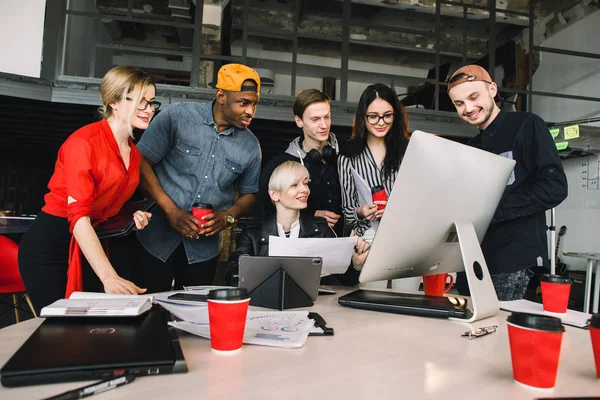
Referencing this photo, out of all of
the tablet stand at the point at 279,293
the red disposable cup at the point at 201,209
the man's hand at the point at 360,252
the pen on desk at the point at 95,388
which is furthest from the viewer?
the red disposable cup at the point at 201,209

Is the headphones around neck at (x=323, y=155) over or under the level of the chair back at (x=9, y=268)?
over

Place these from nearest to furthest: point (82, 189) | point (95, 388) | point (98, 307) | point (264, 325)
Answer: point (95, 388) → point (98, 307) → point (264, 325) → point (82, 189)

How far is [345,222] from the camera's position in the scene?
2.31m

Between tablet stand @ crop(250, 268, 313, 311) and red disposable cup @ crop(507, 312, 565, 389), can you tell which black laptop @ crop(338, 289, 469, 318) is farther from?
red disposable cup @ crop(507, 312, 565, 389)

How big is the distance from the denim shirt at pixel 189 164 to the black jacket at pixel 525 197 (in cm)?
119

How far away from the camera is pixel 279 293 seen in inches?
48.7

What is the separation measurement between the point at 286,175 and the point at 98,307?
1369mm

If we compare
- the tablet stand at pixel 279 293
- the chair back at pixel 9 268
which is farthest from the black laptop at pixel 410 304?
the chair back at pixel 9 268

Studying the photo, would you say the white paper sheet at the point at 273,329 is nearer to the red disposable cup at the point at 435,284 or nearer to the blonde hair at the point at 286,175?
the red disposable cup at the point at 435,284

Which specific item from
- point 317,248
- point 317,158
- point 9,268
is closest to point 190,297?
point 317,248

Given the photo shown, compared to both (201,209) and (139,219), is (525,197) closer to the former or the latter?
(201,209)

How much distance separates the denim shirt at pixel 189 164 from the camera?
202cm

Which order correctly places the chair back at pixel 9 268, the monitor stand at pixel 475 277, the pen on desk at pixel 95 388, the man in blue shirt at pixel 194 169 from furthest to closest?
the chair back at pixel 9 268, the man in blue shirt at pixel 194 169, the monitor stand at pixel 475 277, the pen on desk at pixel 95 388

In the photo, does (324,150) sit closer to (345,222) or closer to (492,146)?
(345,222)
